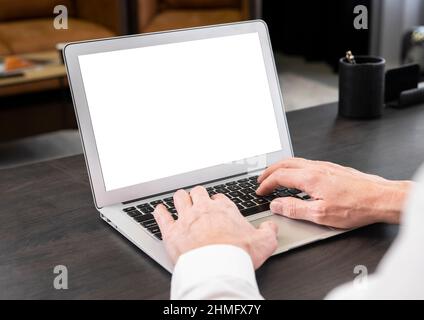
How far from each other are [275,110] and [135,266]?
42cm

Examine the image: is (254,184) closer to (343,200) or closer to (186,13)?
(343,200)

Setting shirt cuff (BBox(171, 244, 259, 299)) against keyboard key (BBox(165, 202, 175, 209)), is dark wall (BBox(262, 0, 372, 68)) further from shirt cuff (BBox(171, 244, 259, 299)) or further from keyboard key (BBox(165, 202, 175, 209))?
shirt cuff (BBox(171, 244, 259, 299))

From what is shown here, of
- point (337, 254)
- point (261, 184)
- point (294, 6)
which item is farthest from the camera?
point (294, 6)

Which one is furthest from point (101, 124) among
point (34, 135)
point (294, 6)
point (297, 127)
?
point (294, 6)

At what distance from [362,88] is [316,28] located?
3128mm

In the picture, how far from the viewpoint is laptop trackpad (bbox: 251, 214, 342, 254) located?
2.60 feet

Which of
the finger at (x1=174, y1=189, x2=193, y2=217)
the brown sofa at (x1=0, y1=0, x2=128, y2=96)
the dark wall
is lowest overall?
the dark wall

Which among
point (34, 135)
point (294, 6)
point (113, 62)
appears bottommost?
point (34, 135)

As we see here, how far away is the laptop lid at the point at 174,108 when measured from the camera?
35.6 inches

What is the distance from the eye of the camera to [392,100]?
146 centimetres

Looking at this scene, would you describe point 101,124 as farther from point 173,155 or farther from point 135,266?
point 135,266

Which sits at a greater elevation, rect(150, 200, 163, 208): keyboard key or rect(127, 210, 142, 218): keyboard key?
rect(150, 200, 163, 208): keyboard key
